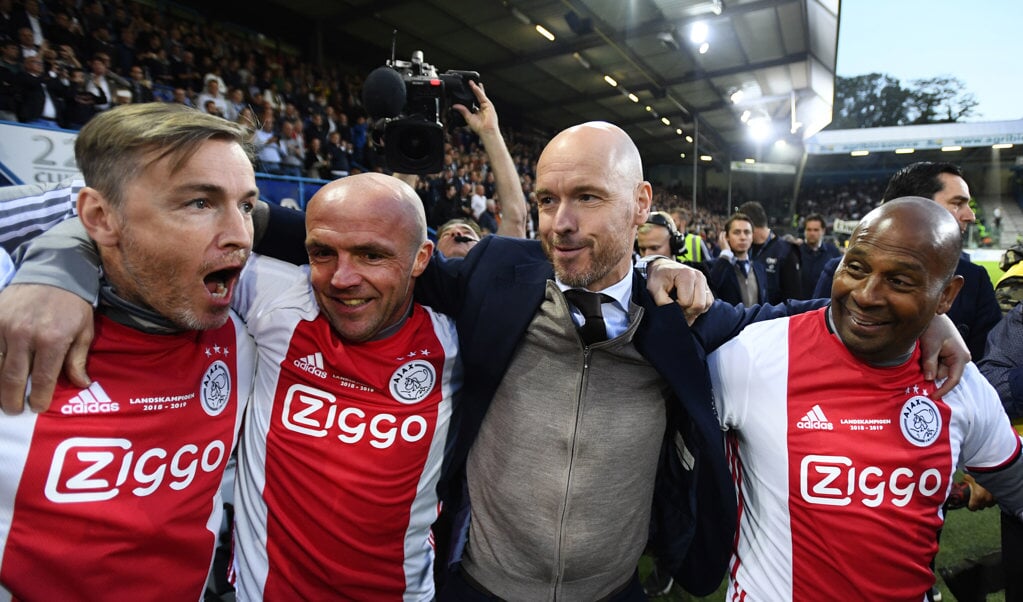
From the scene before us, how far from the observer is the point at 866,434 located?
1.57 meters

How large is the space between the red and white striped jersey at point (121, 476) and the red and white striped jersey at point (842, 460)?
5.13 ft

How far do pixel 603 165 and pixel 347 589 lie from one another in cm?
146

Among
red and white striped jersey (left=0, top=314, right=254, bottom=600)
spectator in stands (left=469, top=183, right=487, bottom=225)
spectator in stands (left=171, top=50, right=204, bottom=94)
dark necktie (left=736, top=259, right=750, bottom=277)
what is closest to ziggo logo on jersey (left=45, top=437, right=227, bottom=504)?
red and white striped jersey (left=0, top=314, right=254, bottom=600)

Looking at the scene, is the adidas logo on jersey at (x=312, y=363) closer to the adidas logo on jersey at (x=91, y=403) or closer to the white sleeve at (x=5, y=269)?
the adidas logo on jersey at (x=91, y=403)

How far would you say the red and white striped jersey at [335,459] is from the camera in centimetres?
161

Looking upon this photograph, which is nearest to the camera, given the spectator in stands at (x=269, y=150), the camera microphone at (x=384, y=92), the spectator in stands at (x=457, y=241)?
the camera microphone at (x=384, y=92)

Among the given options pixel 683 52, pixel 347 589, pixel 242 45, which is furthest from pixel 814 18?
pixel 347 589

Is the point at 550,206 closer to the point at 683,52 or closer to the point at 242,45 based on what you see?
the point at 242,45

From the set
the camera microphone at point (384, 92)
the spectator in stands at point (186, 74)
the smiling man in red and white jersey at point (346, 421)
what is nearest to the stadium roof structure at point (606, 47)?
the spectator in stands at point (186, 74)

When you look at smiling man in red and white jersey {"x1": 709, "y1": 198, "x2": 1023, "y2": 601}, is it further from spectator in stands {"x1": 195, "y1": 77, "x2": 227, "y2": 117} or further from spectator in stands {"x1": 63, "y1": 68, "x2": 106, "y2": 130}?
spectator in stands {"x1": 195, "y1": 77, "x2": 227, "y2": 117}

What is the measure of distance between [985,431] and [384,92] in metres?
2.33

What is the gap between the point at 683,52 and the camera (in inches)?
591

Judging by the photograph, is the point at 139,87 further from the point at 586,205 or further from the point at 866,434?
the point at 866,434

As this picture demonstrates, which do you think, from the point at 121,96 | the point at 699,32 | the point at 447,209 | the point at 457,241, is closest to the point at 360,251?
the point at 457,241
